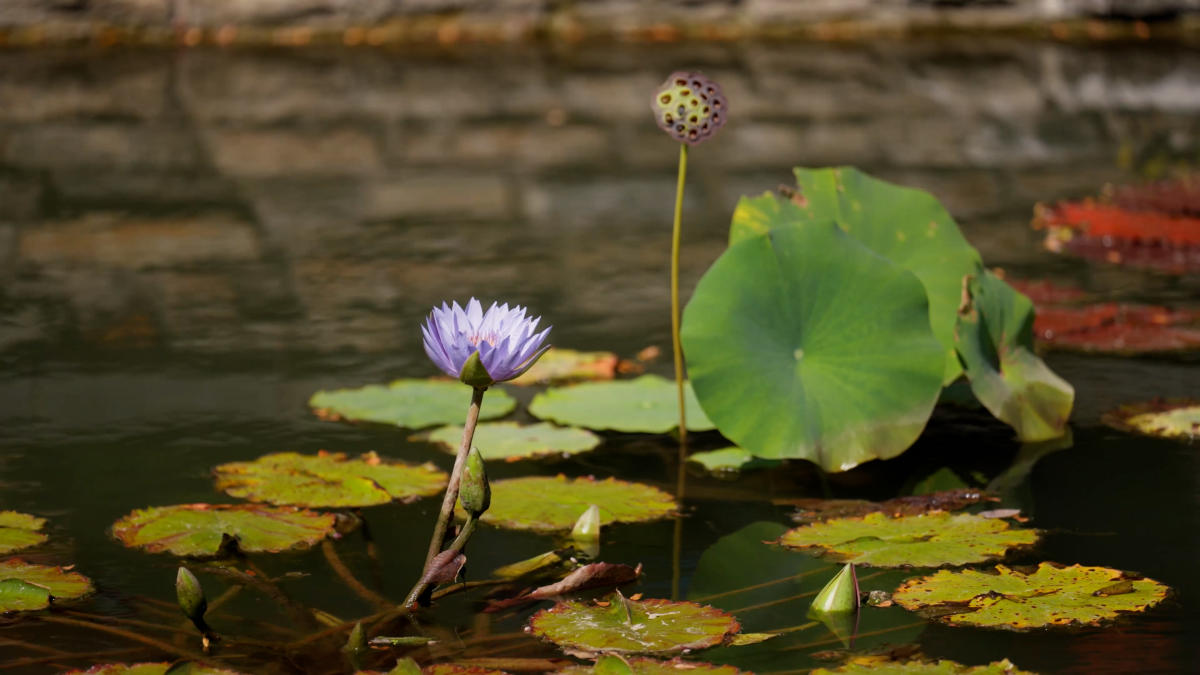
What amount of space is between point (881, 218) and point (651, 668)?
101 centimetres

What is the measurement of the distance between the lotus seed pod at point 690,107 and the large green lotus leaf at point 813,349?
159mm

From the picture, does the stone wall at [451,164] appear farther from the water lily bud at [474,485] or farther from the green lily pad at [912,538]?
the water lily bud at [474,485]

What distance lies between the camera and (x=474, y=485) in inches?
51.1

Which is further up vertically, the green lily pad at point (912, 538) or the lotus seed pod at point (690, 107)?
the lotus seed pod at point (690, 107)

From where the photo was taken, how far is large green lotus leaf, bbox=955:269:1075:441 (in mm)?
1921

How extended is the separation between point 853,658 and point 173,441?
1.09 metres

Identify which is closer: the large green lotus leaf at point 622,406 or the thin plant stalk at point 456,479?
the thin plant stalk at point 456,479

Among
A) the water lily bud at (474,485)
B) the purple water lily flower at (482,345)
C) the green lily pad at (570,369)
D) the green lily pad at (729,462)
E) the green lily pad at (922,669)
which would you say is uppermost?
the purple water lily flower at (482,345)

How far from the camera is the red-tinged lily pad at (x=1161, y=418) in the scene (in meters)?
2.01

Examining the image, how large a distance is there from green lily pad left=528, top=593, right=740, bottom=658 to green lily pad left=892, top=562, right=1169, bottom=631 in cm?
22

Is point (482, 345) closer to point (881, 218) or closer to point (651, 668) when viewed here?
point (651, 668)

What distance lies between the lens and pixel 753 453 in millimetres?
1804

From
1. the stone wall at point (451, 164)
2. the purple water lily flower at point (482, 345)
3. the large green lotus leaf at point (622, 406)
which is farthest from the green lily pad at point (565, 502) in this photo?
the stone wall at point (451, 164)

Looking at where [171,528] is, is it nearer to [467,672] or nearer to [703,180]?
[467,672]
